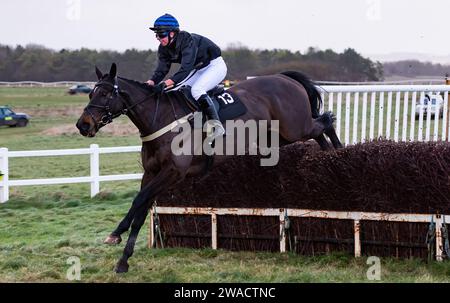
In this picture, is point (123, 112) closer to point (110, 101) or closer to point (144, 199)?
point (110, 101)

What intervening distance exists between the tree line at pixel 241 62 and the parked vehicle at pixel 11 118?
252cm

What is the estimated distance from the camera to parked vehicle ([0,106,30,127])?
30891mm

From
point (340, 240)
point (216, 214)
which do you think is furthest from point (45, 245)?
point (340, 240)

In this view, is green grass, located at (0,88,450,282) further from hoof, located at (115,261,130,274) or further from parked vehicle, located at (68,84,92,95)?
parked vehicle, located at (68,84,92,95)

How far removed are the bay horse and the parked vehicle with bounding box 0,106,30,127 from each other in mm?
25908

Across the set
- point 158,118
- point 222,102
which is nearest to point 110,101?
point 158,118

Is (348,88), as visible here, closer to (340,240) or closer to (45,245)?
(340,240)

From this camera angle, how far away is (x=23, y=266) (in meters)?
6.22

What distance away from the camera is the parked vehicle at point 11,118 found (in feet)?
101

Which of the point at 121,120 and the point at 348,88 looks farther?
the point at 121,120

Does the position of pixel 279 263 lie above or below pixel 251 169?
below

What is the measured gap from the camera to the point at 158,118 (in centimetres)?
629

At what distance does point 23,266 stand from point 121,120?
24.7 metres

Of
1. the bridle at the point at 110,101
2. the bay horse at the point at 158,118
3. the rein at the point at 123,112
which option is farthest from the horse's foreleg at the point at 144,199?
the bridle at the point at 110,101
